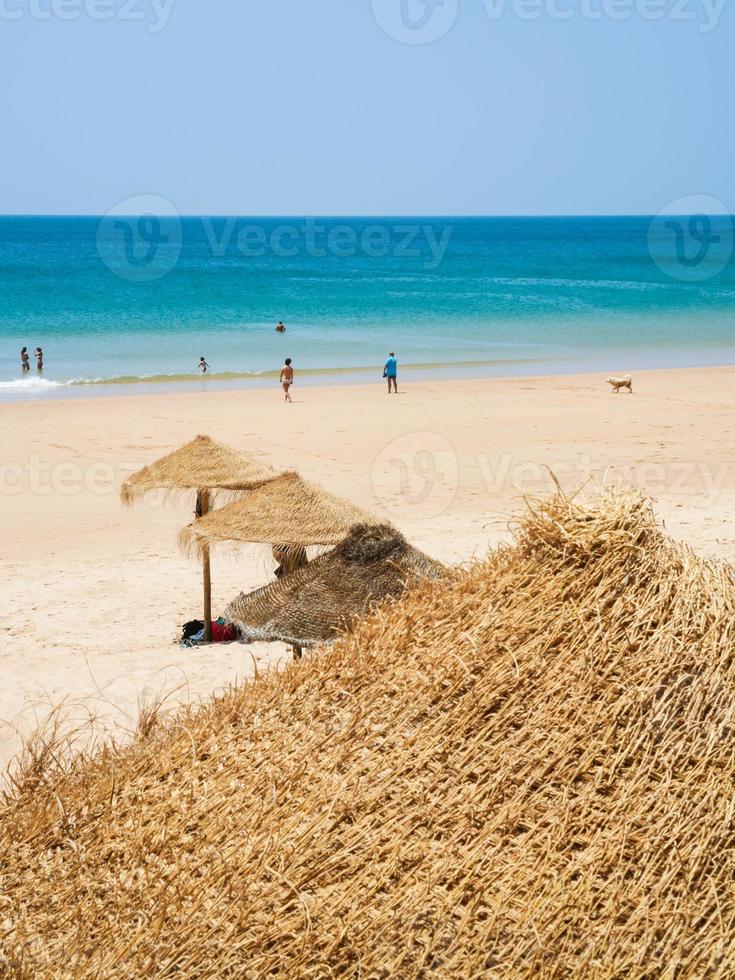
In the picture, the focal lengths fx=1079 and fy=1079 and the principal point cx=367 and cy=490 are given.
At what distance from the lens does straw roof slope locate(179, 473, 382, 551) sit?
352 inches

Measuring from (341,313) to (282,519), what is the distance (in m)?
47.4

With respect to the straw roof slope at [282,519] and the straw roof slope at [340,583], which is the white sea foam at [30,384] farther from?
the straw roof slope at [340,583]

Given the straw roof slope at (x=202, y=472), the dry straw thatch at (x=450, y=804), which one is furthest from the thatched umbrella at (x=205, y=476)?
the dry straw thatch at (x=450, y=804)

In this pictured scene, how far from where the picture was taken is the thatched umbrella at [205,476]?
10.0m

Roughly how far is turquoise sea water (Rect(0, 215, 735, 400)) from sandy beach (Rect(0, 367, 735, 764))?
669 centimetres

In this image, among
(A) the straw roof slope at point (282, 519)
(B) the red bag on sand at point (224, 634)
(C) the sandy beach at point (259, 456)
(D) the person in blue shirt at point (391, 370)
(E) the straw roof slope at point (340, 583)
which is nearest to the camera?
(E) the straw roof slope at point (340, 583)

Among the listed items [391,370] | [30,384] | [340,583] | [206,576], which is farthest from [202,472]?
[30,384]

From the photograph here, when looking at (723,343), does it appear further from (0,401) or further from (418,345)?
(0,401)

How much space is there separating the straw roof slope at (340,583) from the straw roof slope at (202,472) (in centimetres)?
131

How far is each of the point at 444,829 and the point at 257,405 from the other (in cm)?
2367

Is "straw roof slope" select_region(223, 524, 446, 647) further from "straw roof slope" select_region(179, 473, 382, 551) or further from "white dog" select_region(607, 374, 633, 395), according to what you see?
"white dog" select_region(607, 374, 633, 395)

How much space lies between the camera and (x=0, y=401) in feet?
92.4

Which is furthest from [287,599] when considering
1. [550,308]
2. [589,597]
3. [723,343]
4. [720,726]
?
[550,308]

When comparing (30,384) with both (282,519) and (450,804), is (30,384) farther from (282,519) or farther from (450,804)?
(450,804)
